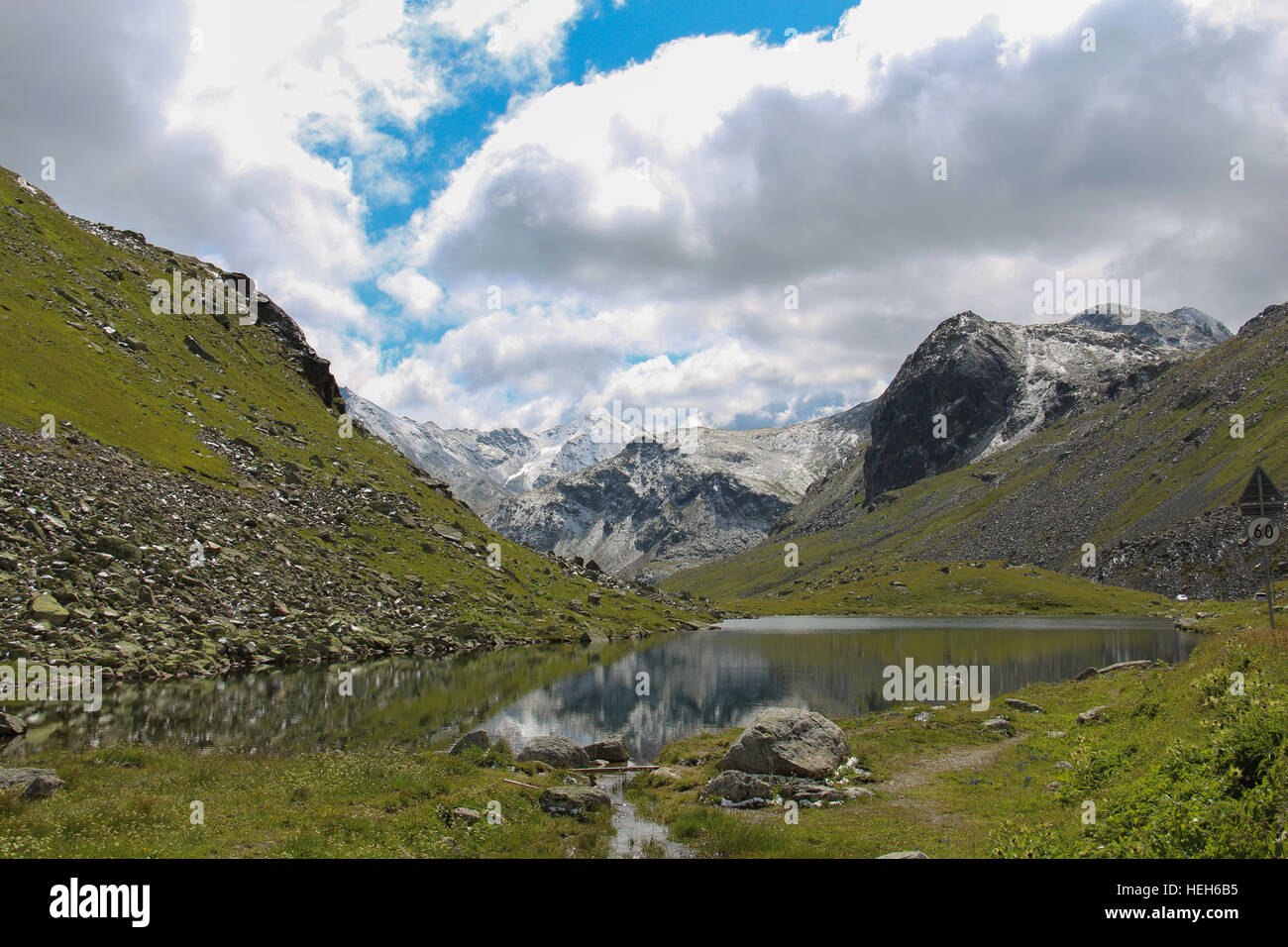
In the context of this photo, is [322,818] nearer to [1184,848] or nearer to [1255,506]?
[1184,848]

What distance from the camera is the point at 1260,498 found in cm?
3578

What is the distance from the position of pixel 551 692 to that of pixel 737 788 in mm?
37322

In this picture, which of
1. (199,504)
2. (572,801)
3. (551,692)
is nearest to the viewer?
(572,801)

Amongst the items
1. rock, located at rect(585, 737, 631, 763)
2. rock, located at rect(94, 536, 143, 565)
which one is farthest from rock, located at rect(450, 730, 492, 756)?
rock, located at rect(94, 536, 143, 565)

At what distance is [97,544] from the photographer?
62406 mm

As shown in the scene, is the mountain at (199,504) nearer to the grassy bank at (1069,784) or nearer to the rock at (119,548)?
the rock at (119,548)

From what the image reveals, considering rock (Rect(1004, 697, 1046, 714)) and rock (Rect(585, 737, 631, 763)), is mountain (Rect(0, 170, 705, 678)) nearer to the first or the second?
rock (Rect(585, 737, 631, 763))

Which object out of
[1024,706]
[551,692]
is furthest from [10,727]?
[1024,706]

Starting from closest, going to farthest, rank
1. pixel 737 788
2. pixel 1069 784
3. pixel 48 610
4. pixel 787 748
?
pixel 1069 784 → pixel 737 788 → pixel 787 748 → pixel 48 610

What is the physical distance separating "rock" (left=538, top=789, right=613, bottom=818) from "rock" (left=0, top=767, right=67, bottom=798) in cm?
1462

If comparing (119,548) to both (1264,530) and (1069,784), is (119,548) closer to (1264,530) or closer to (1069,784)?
(1069,784)

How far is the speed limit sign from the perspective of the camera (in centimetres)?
3500
